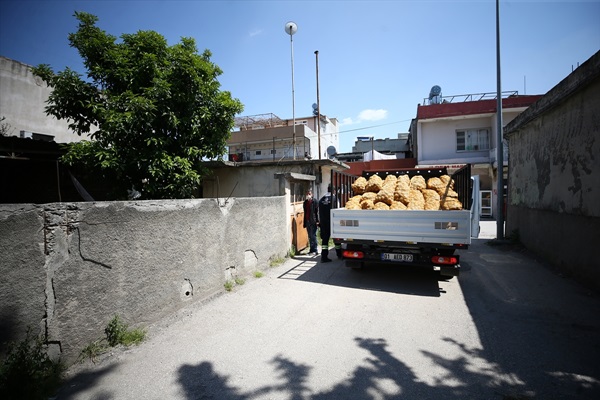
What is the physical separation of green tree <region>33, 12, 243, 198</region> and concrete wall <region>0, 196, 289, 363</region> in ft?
11.9

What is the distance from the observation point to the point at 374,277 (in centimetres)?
602

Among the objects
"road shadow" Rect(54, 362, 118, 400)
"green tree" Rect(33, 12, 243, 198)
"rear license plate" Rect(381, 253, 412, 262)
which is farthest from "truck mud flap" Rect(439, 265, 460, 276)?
"green tree" Rect(33, 12, 243, 198)

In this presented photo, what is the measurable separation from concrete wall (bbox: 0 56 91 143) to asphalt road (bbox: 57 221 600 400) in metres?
12.7

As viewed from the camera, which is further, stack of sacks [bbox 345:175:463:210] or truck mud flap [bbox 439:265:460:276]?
stack of sacks [bbox 345:175:463:210]

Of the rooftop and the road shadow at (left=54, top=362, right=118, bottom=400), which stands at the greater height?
the rooftop

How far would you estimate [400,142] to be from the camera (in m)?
35.7

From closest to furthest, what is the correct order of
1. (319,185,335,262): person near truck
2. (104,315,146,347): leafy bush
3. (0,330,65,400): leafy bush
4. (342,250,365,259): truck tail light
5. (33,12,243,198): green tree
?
(0,330,65,400): leafy bush → (104,315,146,347): leafy bush → (342,250,365,259): truck tail light → (33,12,243,198): green tree → (319,185,335,262): person near truck

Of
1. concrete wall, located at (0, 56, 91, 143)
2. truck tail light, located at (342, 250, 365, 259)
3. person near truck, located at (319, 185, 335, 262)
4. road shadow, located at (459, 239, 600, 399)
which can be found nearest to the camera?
road shadow, located at (459, 239, 600, 399)

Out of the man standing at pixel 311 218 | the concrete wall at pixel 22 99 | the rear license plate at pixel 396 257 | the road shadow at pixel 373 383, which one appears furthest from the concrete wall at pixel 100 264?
the concrete wall at pixel 22 99

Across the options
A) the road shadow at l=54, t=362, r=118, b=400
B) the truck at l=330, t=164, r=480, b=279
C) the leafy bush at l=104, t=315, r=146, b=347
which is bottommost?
the road shadow at l=54, t=362, r=118, b=400

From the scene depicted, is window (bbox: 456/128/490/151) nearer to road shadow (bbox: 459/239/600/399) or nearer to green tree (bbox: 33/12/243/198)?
road shadow (bbox: 459/239/600/399)

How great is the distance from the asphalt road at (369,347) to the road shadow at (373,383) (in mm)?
11

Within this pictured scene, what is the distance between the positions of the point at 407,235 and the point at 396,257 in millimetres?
525

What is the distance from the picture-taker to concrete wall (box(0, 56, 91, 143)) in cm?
1111
